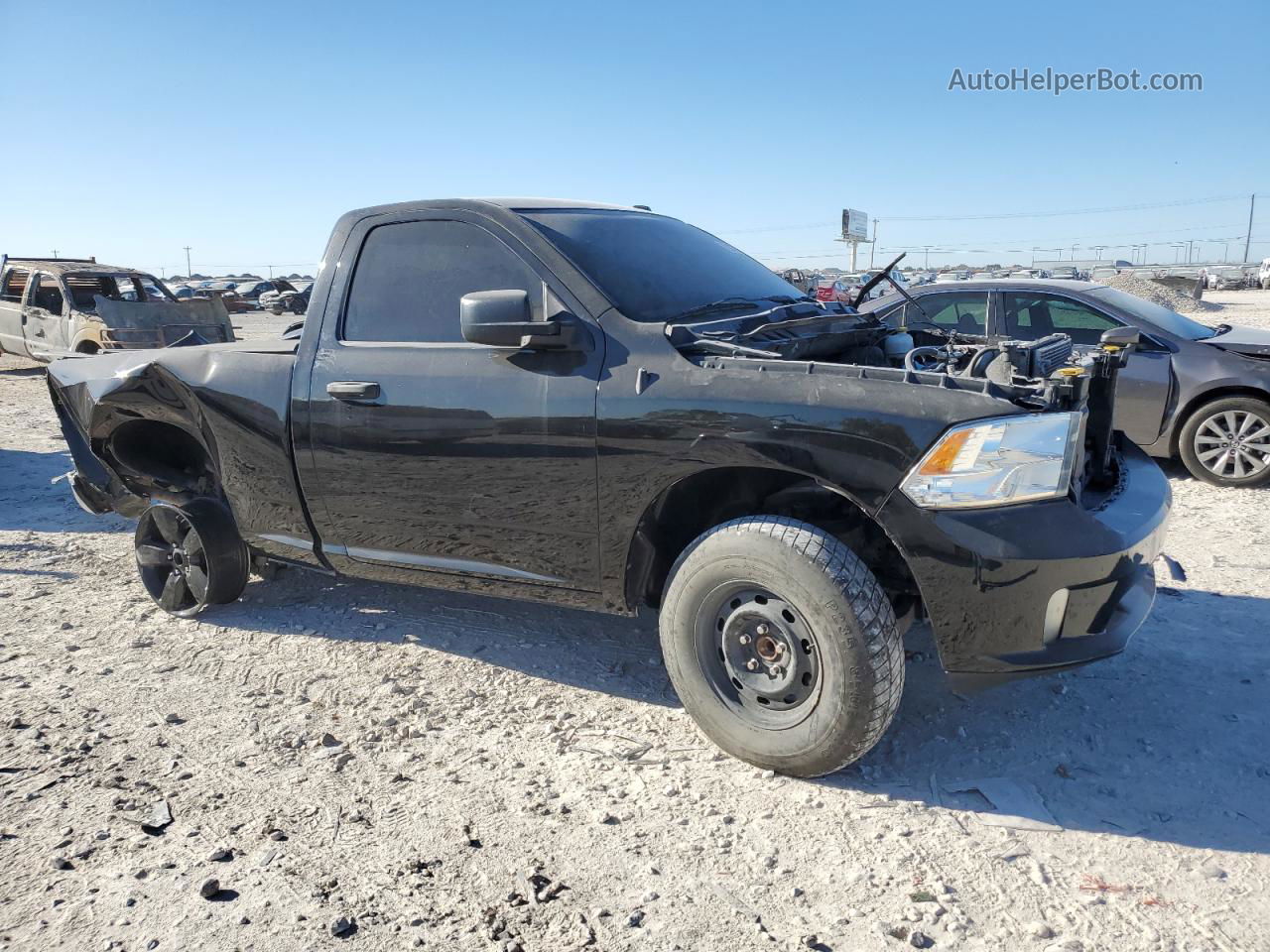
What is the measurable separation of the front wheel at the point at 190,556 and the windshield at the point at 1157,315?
21.4ft

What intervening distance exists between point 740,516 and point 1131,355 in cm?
514

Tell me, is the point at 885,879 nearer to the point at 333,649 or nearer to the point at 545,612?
the point at 545,612

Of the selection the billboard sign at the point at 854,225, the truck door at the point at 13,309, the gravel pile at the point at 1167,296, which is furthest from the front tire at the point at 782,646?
the billboard sign at the point at 854,225

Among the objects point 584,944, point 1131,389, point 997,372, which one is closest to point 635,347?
point 997,372

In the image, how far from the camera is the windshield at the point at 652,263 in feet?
11.4

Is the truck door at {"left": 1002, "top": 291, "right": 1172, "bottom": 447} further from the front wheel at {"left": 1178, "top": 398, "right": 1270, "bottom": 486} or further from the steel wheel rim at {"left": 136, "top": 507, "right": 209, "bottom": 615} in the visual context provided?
the steel wheel rim at {"left": 136, "top": 507, "right": 209, "bottom": 615}

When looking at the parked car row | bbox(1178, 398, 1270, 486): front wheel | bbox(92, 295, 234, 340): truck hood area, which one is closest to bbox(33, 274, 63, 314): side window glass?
bbox(92, 295, 234, 340): truck hood area

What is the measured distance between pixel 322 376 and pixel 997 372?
261cm

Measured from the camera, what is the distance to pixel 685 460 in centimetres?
305

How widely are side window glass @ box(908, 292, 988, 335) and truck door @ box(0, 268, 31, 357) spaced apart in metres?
13.9

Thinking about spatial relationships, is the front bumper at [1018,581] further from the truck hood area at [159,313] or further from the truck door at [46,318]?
the truck door at [46,318]

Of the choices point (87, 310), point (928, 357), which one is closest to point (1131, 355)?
point (928, 357)

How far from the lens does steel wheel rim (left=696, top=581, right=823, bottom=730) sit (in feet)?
9.67

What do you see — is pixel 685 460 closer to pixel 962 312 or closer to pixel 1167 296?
pixel 962 312
